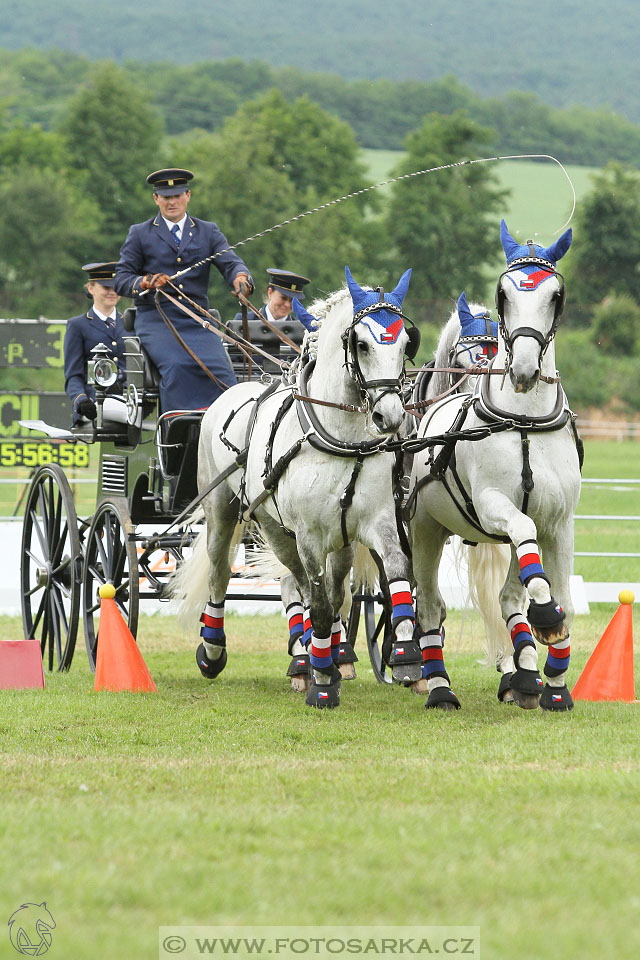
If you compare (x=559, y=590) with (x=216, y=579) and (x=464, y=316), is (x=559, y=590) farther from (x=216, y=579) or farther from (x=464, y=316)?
(x=216, y=579)

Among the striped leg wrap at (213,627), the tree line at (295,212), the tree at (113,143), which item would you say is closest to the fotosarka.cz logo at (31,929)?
the striped leg wrap at (213,627)

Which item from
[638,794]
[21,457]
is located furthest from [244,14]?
[638,794]

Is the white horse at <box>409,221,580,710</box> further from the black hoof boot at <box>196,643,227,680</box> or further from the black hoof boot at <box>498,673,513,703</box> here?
the black hoof boot at <box>196,643,227,680</box>

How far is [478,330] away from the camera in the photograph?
24.3ft

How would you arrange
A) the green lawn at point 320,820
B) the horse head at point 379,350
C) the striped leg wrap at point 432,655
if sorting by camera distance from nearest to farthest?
the green lawn at point 320,820 < the horse head at point 379,350 < the striped leg wrap at point 432,655

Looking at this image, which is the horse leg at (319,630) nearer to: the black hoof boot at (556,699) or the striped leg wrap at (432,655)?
the striped leg wrap at (432,655)

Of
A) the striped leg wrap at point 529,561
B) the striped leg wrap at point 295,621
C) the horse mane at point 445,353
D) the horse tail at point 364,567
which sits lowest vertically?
the striped leg wrap at point 295,621

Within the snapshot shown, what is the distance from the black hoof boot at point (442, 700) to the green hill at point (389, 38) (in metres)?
132

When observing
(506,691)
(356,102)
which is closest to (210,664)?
(506,691)

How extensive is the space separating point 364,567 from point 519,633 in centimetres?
136

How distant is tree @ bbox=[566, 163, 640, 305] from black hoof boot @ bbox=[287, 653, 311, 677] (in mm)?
55069

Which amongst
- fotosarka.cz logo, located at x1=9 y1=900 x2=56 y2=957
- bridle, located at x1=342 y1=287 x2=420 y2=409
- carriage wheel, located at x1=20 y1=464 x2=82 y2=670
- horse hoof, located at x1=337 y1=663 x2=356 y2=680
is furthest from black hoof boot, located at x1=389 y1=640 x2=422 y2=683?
carriage wheel, located at x1=20 y1=464 x2=82 y2=670

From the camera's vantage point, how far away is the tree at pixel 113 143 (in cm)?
6481

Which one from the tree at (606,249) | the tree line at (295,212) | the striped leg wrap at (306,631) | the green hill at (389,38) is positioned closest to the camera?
the striped leg wrap at (306,631)
